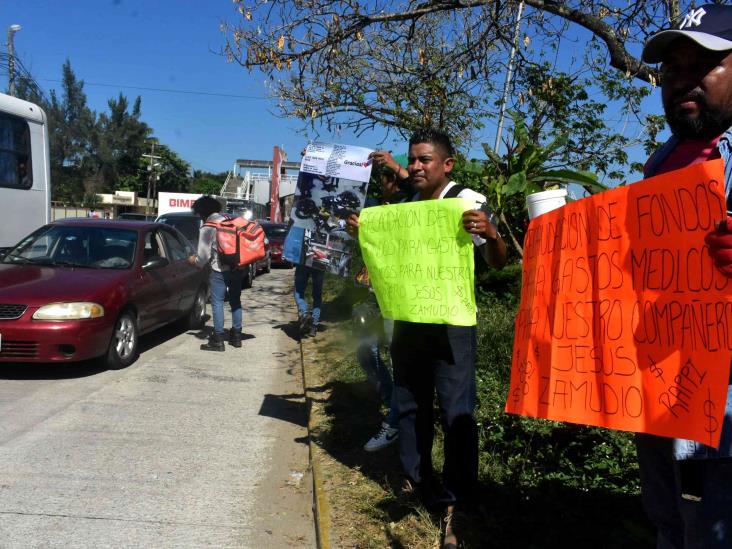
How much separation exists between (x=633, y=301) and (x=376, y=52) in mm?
8651

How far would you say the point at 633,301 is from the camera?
202 cm

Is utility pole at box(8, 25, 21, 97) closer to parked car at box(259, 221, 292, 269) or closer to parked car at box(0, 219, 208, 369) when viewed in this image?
parked car at box(259, 221, 292, 269)

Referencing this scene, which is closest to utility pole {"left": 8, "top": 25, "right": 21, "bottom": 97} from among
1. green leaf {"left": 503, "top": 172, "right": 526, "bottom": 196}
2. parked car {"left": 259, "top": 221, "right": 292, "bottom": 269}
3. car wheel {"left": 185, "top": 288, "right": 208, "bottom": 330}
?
parked car {"left": 259, "top": 221, "right": 292, "bottom": 269}

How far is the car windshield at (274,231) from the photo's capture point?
76.9 feet

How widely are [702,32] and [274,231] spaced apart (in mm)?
22341

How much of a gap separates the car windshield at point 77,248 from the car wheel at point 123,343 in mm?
725

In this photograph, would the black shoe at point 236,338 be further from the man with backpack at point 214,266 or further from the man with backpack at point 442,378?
the man with backpack at point 442,378

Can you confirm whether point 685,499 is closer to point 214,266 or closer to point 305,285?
point 214,266

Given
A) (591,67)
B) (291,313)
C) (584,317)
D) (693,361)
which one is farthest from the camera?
(291,313)

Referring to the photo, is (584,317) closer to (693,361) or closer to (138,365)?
(693,361)

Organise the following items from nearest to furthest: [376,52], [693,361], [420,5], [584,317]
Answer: [693,361], [584,317], [420,5], [376,52]

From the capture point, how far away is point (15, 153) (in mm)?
10844

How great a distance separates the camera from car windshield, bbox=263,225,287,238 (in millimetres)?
23438

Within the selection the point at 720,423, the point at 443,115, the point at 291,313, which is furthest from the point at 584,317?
the point at 291,313
